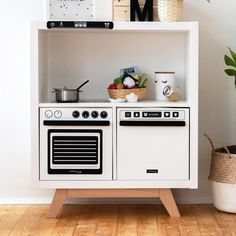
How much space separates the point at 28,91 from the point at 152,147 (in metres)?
0.96

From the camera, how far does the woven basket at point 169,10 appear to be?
3578 mm

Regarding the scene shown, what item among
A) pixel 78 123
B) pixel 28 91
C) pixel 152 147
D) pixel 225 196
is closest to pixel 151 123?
pixel 152 147

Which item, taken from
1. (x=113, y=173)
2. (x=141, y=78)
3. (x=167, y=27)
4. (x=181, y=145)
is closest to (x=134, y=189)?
(x=113, y=173)

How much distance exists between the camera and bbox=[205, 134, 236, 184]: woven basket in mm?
3676

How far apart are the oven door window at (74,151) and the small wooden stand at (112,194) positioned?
0.49ft

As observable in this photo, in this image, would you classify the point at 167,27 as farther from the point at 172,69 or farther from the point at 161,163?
the point at 161,163

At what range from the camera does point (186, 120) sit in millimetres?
3594

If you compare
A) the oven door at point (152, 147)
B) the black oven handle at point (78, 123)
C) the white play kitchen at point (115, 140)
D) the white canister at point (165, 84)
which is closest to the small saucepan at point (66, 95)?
the white play kitchen at point (115, 140)

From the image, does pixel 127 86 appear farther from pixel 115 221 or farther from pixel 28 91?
pixel 115 221

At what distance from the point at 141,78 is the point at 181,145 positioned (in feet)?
1.74

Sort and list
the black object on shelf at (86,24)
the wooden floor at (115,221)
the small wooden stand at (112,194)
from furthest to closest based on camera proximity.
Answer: the small wooden stand at (112,194) < the black object on shelf at (86,24) < the wooden floor at (115,221)

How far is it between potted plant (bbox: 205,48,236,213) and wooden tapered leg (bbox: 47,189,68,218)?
3.06 feet

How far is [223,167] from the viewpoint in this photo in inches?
146

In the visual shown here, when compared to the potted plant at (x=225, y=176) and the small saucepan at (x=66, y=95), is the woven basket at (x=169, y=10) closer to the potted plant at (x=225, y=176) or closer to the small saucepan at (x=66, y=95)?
the potted plant at (x=225, y=176)
